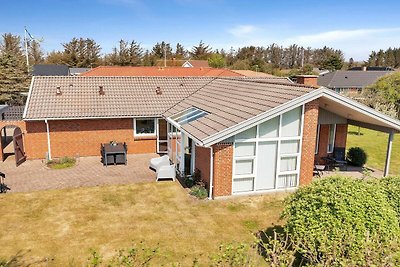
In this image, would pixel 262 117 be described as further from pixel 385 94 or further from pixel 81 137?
pixel 385 94

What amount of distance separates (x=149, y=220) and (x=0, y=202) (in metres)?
6.48

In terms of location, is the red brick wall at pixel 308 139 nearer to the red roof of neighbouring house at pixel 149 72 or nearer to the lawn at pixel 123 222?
the lawn at pixel 123 222

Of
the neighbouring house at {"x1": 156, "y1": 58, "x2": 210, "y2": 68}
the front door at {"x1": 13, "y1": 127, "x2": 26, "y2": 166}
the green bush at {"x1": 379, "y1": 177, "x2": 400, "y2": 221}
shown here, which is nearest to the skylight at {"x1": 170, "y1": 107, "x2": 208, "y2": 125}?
the front door at {"x1": 13, "y1": 127, "x2": 26, "y2": 166}

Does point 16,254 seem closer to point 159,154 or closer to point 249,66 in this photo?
point 159,154

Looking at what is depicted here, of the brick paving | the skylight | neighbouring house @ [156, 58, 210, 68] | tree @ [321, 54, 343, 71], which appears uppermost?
tree @ [321, 54, 343, 71]

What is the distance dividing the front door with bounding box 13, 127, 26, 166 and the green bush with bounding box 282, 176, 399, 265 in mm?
15839

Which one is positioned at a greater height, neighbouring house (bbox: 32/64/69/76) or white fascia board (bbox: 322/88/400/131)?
neighbouring house (bbox: 32/64/69/76)

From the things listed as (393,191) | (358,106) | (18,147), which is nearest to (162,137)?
(18,147)

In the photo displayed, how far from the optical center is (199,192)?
13.8 metres

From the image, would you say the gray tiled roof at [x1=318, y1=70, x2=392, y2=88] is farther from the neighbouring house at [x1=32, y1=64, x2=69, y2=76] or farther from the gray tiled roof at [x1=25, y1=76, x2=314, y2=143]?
the neighbouring house at [x1=32, y1=64, x2=69, y2=76]

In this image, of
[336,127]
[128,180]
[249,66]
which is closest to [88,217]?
[128,180]

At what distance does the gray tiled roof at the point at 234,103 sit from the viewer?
13.6m

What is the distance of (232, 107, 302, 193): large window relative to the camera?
13633 millimetres

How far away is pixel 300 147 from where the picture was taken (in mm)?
14500
